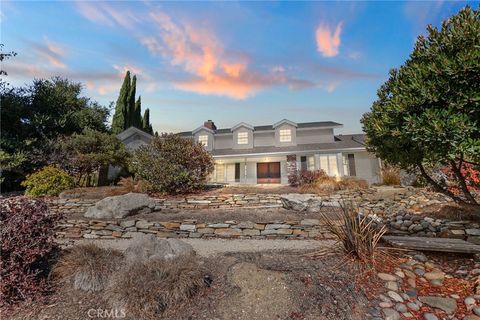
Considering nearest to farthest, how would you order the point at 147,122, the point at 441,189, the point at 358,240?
1. the point at 358,240
2. the point at 441,189
3. the point at 147,122

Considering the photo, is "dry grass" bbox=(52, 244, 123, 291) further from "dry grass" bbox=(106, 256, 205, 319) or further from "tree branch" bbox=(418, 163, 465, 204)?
"tree branch" bbox=(418, 163, 465, 204)

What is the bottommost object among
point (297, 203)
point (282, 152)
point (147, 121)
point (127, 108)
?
point (297, 203)

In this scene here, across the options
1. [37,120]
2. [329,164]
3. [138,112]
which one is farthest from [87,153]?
[138,112]

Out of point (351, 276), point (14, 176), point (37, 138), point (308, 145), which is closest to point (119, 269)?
point (351, 276)

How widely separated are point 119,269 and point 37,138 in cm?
1366

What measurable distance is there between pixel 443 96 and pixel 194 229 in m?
6.38

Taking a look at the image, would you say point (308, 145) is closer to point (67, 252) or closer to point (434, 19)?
point (434, 19)

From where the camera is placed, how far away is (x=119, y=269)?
4.07 m

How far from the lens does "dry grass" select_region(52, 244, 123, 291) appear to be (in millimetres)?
3861

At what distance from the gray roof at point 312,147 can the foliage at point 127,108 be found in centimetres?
1156

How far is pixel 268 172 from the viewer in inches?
826

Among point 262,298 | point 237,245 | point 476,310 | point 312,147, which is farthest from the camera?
point 312,147

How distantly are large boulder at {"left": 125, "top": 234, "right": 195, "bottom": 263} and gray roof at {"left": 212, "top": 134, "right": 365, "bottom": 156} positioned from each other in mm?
14517

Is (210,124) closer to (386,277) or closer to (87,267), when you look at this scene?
(87,267)
